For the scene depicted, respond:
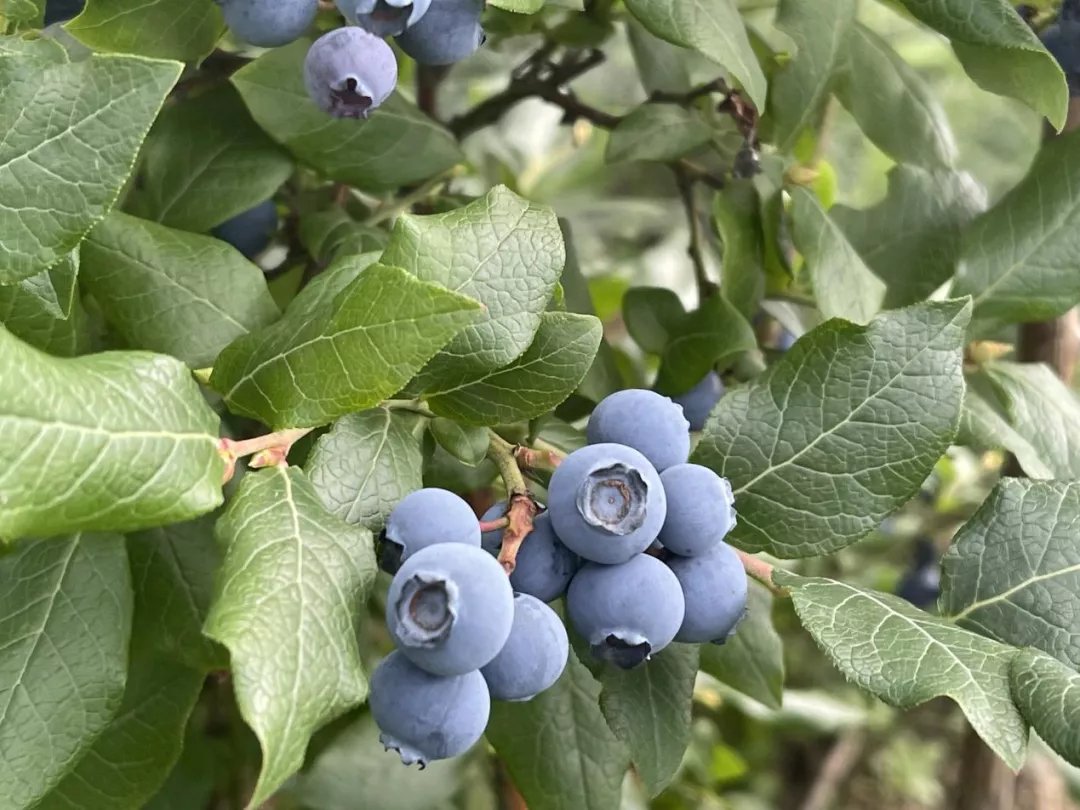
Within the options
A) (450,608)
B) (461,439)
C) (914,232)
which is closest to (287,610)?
(450,608)

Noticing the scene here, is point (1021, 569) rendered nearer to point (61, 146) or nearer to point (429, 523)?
point (429, 523)

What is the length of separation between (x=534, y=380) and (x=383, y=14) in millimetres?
221

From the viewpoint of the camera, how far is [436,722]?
50cm

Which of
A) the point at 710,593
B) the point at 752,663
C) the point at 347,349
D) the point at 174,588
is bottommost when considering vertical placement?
the point at 752,663

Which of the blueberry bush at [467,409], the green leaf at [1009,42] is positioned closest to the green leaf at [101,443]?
the blueberry bush at [467,409]

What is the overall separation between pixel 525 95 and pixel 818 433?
1.64ft

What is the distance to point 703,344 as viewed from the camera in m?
0.84

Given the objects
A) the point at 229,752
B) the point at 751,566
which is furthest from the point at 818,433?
the point at 229,752

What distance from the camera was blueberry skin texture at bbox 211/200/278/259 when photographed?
2.87ft

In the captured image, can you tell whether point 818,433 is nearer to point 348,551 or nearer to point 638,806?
point 348,551

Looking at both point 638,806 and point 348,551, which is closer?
point 348,551

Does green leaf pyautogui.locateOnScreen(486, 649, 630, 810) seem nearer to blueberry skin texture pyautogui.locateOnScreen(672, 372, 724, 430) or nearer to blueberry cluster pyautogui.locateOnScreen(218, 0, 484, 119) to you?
blueberry skin texture pyautogui.locateOnScreen(672, 372, 724, 430)

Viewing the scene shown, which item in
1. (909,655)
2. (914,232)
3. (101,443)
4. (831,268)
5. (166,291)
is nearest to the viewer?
(101,443)

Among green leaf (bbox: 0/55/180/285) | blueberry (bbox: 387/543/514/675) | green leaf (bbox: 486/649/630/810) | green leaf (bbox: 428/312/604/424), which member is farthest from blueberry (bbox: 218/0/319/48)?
green leaf (bbox: 486/649/630/810)
